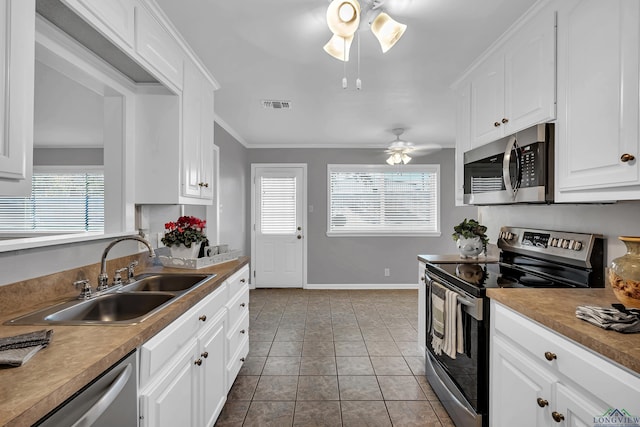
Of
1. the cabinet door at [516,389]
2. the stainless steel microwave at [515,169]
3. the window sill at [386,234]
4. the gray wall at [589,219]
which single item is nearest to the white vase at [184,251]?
the cabinet door at [516,389]

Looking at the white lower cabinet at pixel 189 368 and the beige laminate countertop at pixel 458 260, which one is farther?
the beige laminate countertop at pixel 458 260

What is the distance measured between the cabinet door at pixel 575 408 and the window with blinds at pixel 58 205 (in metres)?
2.24

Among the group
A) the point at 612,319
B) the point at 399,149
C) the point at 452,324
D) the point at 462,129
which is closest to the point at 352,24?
the point at 462,129

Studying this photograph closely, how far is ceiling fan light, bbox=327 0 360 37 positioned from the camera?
1537mm

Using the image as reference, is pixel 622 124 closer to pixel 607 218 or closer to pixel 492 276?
pixel 607 218

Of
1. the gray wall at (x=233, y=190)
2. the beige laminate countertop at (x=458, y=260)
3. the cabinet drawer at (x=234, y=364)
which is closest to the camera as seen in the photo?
the cabinet drawer at (x=234, y=364)

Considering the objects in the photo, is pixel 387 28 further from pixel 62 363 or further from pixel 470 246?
pixel 62 363

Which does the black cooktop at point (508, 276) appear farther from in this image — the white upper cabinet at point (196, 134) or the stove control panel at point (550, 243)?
the white upper cabinet at point (196, 134)

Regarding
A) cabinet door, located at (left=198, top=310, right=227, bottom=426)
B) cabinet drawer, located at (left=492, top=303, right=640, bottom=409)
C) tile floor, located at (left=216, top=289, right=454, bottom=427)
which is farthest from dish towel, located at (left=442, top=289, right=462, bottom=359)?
cabinet door, located at (left=198, top=310, right=227, bottom=426)

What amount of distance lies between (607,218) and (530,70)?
895 millimetres

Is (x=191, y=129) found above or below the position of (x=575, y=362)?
above

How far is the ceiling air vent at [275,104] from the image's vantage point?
3.36 meters

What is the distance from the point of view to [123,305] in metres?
1.63

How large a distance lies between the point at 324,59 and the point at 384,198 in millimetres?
3417
